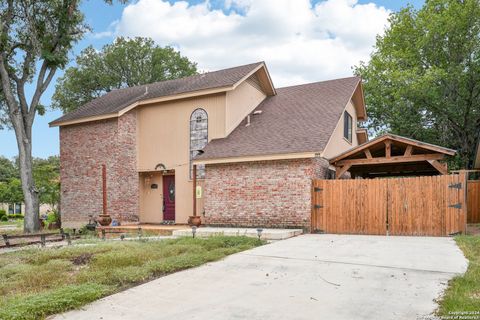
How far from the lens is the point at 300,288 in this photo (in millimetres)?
5641

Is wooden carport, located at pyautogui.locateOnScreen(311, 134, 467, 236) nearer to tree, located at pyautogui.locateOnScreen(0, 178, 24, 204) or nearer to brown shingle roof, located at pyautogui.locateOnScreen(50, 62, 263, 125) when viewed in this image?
brown shingle roof, located at pyautogui.locateOnScreen(50, 62, 263, 125)

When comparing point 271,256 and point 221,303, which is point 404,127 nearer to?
Result: point 271,256

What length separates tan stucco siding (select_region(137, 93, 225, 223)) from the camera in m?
15.6

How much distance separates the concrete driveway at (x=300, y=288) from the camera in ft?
15.2

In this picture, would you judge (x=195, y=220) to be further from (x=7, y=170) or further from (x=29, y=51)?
(x=7, y=170)

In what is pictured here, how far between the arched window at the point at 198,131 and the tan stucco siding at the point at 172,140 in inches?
6.2

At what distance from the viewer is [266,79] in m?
17.6

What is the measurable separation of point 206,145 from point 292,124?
3.47m

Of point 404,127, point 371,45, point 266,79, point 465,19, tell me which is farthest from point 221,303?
point 371,45

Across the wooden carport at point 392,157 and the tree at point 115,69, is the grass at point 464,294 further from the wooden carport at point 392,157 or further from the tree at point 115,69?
the tree at point 115,69

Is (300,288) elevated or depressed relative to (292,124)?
depressed

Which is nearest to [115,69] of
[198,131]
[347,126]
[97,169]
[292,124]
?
[97,169]

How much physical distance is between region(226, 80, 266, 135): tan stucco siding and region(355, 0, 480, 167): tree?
11.4 meters

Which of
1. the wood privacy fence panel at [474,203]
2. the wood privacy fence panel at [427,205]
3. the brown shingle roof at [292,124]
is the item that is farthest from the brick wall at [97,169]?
the wood privacy fence panel at [474,203]
